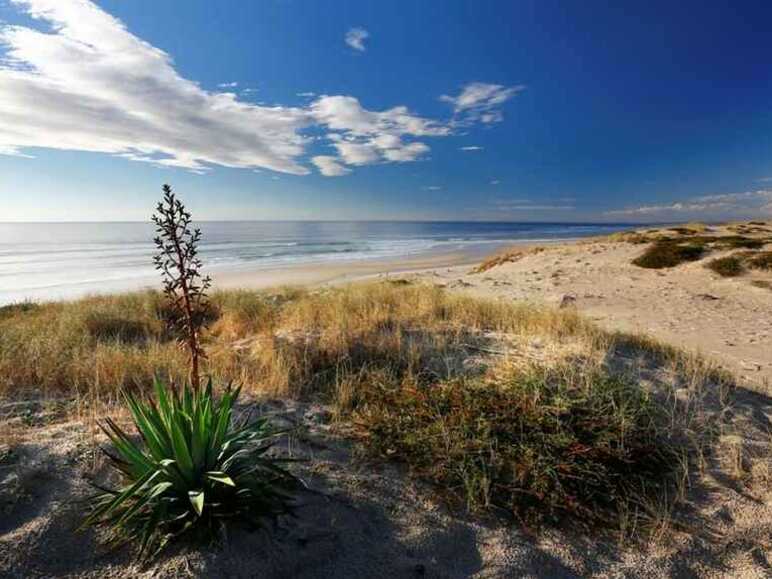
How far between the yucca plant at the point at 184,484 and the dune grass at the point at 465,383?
1283 millimetres

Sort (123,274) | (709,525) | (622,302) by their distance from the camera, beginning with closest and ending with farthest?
(709,525) → (622,302) → (123,274)

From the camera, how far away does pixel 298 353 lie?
586 cm

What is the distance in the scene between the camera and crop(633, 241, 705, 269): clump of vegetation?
57.3 feet

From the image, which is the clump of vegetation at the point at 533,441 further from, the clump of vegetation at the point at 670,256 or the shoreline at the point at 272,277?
the clump of vegetation at the point at 670,256

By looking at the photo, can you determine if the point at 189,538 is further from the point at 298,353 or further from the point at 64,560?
the point at 298,353

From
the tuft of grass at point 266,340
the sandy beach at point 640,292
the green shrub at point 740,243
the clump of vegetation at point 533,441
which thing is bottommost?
the sandy beach at point 640,292

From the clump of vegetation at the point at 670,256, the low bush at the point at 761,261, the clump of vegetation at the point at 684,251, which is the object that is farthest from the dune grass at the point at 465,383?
the clump of vegetation at the point at 684,251

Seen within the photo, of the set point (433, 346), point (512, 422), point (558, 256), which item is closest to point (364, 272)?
point (558, 256)

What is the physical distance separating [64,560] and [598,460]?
12.4 ft

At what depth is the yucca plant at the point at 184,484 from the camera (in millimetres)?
2492

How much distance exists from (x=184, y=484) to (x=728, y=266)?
740 inches

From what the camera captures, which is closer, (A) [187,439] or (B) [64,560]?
(B) [64,560]

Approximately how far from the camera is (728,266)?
607 inches

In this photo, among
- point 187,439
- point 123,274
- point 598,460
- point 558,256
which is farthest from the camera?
point 123,274
